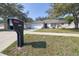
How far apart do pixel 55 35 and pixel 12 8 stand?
1.58 m

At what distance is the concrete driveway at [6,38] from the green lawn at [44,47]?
13cm

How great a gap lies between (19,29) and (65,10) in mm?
1553

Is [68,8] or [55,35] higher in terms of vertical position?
[68,8]

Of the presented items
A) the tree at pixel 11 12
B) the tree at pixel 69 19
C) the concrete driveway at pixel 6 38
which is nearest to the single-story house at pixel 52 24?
the tree at pixel 69 19

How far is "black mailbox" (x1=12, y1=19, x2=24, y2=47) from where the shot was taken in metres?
9.83

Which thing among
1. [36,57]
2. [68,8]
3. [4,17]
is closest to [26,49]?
[36,57]

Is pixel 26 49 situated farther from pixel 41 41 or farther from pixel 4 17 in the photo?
pixel 4 17

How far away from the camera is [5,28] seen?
9.88 m

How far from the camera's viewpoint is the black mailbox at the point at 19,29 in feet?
32.2

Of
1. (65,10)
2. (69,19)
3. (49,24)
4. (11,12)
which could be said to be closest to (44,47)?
(49,24)

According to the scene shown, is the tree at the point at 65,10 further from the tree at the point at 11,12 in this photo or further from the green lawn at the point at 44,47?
the tree at the point at 11,12

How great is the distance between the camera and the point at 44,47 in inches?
391

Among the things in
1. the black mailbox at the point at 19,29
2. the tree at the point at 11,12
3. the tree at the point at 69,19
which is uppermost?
the tree at the point at 11,12

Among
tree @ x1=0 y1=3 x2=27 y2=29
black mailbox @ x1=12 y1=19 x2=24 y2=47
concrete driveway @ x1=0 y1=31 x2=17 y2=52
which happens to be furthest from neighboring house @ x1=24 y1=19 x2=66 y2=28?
concrete driveway @ x1=0 y1=31 x2=17 y2=52
